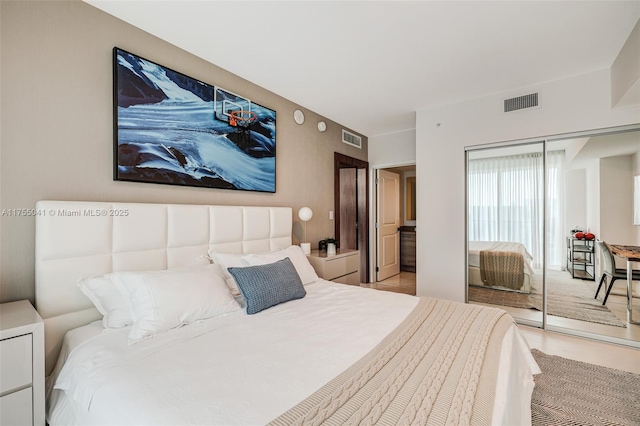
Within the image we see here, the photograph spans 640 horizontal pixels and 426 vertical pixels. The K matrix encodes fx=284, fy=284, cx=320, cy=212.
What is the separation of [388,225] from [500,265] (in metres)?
2.28

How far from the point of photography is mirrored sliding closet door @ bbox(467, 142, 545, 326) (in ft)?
10.6

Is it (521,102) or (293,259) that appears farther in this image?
(521,102)

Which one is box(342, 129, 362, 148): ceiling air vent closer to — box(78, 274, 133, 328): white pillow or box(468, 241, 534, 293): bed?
box(468, 241, 534, 293): bed

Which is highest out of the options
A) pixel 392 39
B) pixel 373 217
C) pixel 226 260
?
pixel 392 39

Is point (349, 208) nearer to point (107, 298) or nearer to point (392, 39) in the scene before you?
point (392, 39)

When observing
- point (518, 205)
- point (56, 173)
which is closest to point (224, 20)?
point (56, 173)

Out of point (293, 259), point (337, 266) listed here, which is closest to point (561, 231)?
point (337, 266)

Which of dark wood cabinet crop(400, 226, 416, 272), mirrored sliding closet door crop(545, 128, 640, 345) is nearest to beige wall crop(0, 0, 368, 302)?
mirrored sliding closet door crop(545, 128, 640, 345)

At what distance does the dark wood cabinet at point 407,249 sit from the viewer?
6.10 meters

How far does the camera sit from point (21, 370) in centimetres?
128

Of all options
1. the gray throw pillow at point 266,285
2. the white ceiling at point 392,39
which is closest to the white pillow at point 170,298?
the gray throw pillow at point 266,285

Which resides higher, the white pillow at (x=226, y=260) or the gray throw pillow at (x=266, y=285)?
the white pillow at (x=226, y=260)

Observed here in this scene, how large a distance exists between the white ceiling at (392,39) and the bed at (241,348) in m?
1.38

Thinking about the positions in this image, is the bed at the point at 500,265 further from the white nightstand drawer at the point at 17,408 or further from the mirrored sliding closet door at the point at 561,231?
the white nightstand drawer at the point at 17,408
